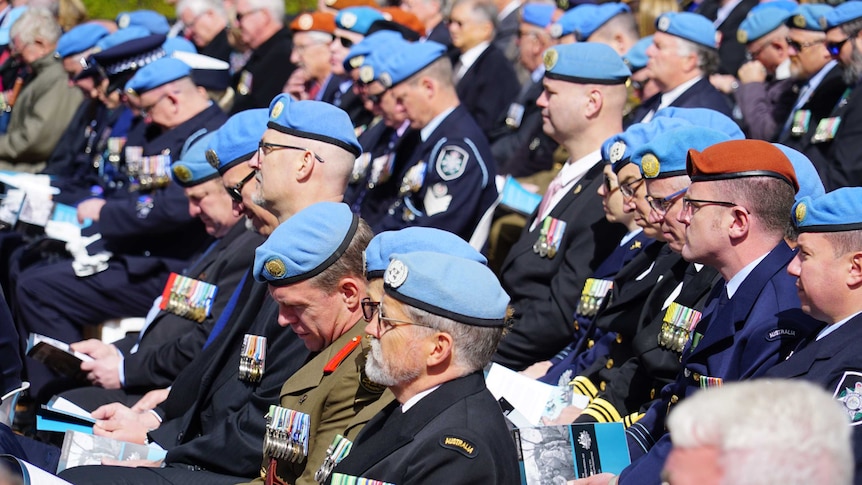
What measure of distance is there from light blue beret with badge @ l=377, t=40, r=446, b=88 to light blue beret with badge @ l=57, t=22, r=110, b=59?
3405 millimetres

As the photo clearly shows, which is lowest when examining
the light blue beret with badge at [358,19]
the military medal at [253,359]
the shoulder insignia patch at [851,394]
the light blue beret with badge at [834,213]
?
the light blue beret with badge at [358,19]

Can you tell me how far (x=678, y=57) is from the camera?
7.14 m

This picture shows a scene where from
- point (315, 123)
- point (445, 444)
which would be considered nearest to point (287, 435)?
point (445, 444)

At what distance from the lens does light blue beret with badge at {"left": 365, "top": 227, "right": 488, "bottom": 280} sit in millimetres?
3574

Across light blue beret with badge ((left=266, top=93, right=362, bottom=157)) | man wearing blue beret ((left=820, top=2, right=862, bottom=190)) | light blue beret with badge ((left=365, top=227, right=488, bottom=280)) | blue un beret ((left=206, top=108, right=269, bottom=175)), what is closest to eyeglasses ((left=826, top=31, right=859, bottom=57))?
man wearing blue beret ((left=820, top=2, right=862, bottom=190))

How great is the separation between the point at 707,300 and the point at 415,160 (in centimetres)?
301

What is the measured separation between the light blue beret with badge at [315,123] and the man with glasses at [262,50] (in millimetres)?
4975

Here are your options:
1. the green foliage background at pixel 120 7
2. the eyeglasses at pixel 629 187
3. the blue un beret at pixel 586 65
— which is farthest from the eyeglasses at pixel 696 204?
the green foliage background at pixel 120 7

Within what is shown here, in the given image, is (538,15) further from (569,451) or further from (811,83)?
(569,451)

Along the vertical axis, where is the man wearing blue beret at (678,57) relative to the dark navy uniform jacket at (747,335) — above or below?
below

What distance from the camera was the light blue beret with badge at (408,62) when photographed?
22.9ft

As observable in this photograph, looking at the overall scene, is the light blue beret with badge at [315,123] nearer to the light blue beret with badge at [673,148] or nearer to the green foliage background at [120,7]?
the light blue beret with badge at [673,148]

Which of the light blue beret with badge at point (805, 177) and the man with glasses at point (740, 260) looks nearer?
the man with glasses at point (740, 260)

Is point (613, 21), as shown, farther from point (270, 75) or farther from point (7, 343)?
point (7, 343)
